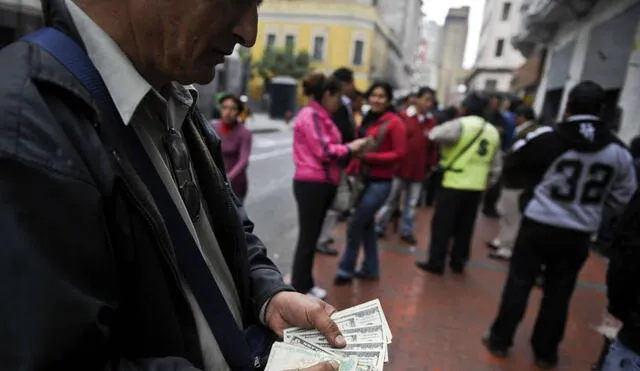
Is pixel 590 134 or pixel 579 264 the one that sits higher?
pixel 590 134

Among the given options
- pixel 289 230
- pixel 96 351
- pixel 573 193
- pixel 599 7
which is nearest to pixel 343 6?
pixel 599 7

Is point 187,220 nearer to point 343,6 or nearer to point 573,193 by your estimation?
point 573,193

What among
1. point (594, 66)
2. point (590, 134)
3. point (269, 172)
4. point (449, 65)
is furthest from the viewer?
point (449, 65)

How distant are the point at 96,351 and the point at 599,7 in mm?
11198

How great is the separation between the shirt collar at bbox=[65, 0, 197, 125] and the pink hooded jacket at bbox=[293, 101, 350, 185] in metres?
2.98

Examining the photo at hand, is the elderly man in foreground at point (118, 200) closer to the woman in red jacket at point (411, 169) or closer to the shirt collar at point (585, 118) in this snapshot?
the shirt collar at point (585, 118)

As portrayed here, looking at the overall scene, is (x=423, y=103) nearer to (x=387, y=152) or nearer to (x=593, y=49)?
(x=387, y=152)

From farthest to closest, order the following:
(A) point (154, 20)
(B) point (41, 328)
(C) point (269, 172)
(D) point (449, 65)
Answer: (D) point (449, 65)
(C) point (269, 172)
(A) point (154, 20)
(B) point (41, 328)

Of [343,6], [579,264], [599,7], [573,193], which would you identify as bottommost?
[579,264]

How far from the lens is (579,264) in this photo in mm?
3379

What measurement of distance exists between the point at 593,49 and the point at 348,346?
33.5ft

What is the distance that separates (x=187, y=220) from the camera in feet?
3.54

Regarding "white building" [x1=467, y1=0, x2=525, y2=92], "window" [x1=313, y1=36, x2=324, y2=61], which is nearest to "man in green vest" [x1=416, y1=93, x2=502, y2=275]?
"white building" [x1=467, y1=0, x2=525, y2=92]

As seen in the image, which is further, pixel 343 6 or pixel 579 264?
pixel 343 6
